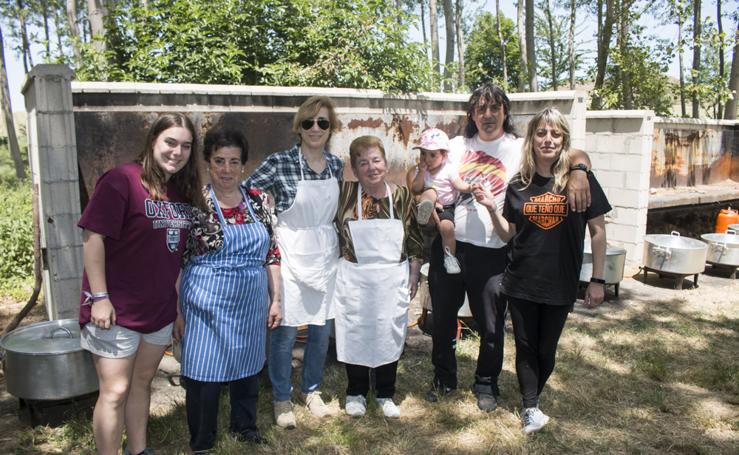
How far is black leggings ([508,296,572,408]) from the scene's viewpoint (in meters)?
3.42

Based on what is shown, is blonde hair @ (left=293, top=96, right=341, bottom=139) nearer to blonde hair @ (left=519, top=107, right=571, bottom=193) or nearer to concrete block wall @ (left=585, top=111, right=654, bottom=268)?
blonde hair @ (left=519, top=107, right=571, bottom=193)

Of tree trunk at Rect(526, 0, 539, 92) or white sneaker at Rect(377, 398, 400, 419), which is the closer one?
white sneaker at Rect(377, 398, 400, 419)

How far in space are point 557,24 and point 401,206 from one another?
31230 millimetres

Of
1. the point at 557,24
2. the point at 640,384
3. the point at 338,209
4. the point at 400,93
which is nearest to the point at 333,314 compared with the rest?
the point at 338,209

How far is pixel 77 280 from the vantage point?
14.2 feet

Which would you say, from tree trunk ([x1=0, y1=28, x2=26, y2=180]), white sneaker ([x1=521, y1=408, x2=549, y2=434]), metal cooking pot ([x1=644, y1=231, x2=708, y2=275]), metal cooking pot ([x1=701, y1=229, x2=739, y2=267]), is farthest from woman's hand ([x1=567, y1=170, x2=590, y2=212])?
tree trunk ([x1=0, y1=28, x2=26, y2=180])

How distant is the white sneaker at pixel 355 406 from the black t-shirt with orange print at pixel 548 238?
1.25 metres

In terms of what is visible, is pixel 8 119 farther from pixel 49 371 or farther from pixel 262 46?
pixel 49 371

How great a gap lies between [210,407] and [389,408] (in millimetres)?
1206

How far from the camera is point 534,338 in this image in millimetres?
3486

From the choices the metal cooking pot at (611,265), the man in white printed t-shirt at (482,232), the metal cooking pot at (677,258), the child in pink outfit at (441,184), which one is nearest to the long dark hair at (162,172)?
the child in pink outfit at (441,184)

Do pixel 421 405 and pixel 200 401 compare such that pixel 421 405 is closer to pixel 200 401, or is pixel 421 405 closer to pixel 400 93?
pixel 200 401

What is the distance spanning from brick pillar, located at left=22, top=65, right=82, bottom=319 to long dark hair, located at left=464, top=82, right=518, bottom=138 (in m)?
2.77

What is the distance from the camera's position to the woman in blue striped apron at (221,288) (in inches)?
116
